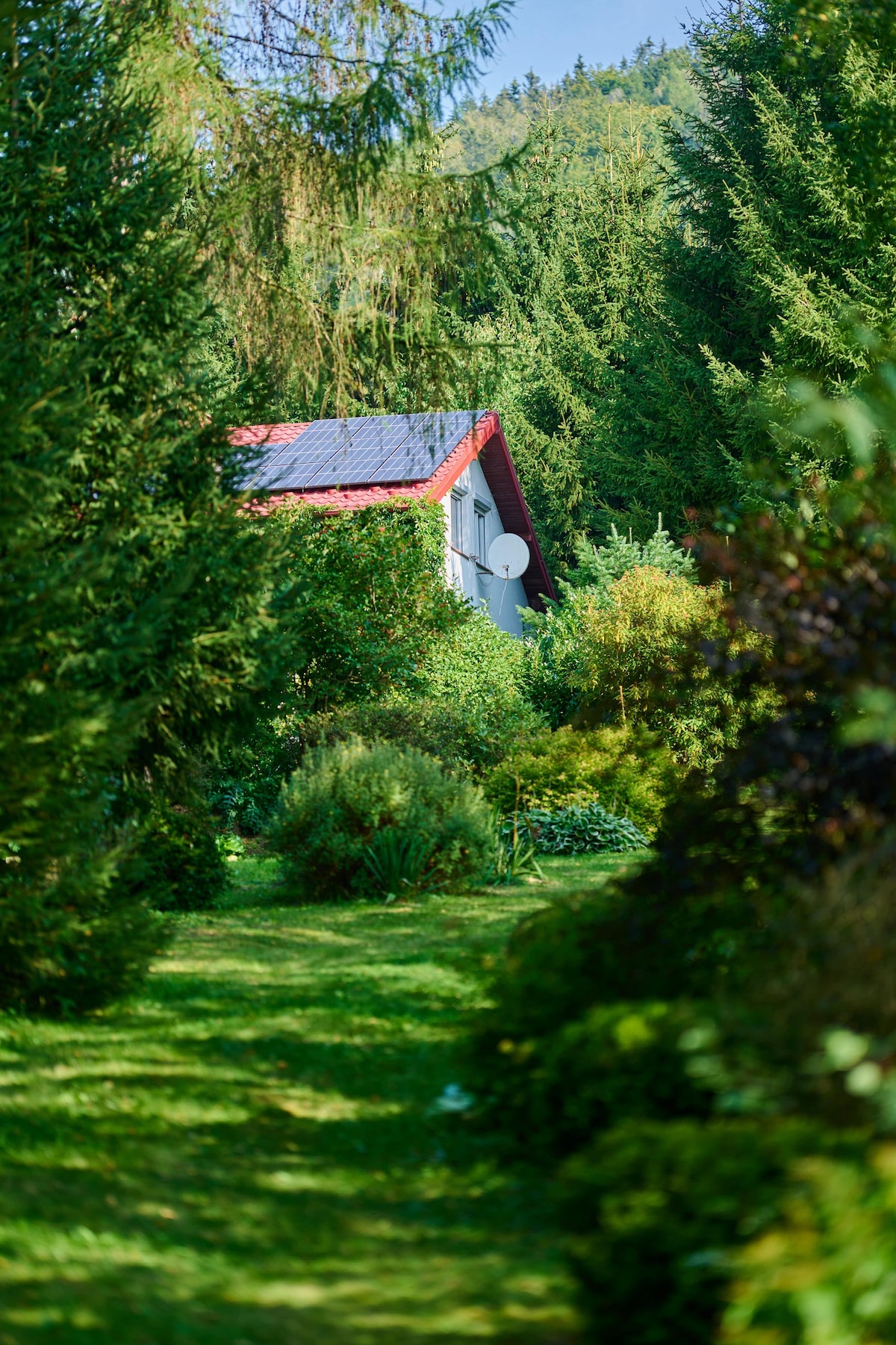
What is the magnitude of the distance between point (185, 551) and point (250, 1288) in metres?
5.53

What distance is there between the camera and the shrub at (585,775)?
14.8 metres

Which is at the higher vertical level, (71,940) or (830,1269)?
(830,1269)

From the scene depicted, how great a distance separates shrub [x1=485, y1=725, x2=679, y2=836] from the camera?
581 inches

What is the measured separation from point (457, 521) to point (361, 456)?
3106mm

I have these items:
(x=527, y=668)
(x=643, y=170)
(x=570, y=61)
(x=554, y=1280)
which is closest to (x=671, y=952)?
(x=554, y=1280)

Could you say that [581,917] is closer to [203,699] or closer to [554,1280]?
[554,1280]

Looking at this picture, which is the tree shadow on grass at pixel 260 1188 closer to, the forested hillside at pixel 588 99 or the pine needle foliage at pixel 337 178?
the pine needle foliage at pixel 337 178

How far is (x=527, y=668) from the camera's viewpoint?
20297mm

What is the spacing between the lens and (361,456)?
2284 cm

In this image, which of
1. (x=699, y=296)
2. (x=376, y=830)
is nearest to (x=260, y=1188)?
(x=376, y=830)

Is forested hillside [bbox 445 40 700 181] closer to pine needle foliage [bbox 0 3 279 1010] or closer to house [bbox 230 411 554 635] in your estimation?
house [bbox 230 411 554 635]

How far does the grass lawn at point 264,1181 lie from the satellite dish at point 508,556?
62.3 feet

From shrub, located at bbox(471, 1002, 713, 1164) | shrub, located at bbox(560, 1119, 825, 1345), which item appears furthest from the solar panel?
shrub, located at bbox(560, 1119, 825, 1345)

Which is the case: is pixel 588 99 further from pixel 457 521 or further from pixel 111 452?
pixel 111 452
